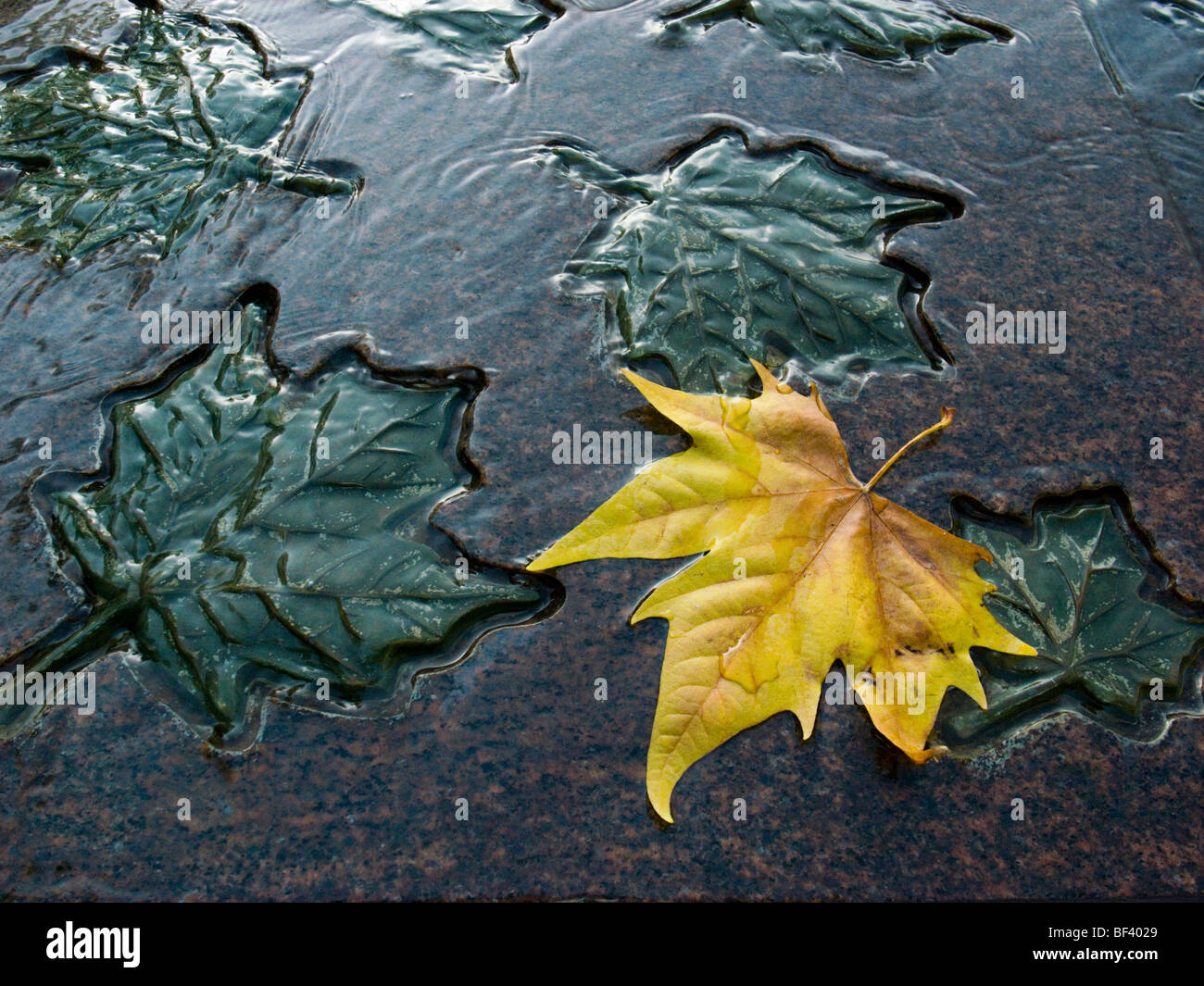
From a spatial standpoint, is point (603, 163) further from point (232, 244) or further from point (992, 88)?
point (992, 88)

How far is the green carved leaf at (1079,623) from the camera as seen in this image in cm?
149

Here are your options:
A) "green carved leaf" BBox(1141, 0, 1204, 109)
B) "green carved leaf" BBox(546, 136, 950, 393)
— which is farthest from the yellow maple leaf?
"green carved leaf" BBox(1141, 0, 1204, 109)

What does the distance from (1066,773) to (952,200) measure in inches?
51.1

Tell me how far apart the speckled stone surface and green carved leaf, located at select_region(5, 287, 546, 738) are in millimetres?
58

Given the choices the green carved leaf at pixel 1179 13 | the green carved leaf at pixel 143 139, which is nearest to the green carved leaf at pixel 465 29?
the green carved leaf at pixel 143 139

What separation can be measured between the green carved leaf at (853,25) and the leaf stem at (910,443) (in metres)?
1.23

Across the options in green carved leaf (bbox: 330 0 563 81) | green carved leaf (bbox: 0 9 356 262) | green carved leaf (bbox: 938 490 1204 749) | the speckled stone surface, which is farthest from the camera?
green carved leaf (bbox: 330 0 563 81)

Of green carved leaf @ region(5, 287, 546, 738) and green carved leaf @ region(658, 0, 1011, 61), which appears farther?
green carved leaf @ region(658, 0, 1011, 61)

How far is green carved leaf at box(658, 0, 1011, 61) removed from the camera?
2.53 metres

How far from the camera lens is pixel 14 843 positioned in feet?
4.54

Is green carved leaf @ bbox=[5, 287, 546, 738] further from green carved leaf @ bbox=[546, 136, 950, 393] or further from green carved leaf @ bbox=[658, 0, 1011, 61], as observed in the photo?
green carved leaf @ bbox=[658, 0, 1011, 61]

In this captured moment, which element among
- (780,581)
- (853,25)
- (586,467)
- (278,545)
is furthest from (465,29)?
(780,581)

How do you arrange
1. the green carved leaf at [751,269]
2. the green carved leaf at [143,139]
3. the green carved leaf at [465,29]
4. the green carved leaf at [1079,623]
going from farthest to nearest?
the green carved leaf at [465,29], the green carved leaf at [143,139], the green carved leaf at [751,269], the green carved leaf at [1079,623]

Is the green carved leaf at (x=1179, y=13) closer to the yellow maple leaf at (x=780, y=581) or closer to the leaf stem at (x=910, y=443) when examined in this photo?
the leaf stem at (x=910, y=443)
